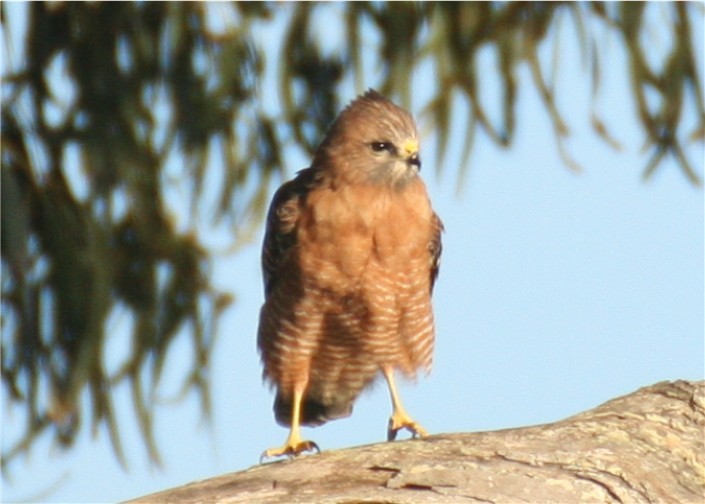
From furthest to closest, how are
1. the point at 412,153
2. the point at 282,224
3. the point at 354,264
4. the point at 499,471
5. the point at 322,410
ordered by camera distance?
the point at 322,410
the point at 282,224
the point at 354,264
the point at 412,153
the point at 499,471

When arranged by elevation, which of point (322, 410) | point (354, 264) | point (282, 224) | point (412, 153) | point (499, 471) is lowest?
point (499, 471)

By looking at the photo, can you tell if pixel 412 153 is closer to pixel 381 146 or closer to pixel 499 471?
pixel 381 146

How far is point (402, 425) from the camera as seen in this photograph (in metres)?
5.45

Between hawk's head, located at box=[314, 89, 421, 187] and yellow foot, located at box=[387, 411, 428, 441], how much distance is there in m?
0.82

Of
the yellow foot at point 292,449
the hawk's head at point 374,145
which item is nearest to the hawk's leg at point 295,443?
the yellow foot at point 292,449

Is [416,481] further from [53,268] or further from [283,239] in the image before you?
[53,268]

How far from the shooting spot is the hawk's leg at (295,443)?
5234mm

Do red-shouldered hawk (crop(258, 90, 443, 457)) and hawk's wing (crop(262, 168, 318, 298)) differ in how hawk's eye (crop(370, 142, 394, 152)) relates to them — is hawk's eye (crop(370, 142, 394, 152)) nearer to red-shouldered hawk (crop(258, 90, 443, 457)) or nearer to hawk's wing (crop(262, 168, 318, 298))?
red-shouldered hawk (crop(258, 90, 443, 457))

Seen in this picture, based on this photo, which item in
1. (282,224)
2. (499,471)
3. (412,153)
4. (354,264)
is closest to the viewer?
(499,471)

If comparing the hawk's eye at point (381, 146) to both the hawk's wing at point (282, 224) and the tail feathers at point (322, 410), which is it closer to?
the hawk's wing at point (282, 224)

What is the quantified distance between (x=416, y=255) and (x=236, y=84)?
5.68 feet

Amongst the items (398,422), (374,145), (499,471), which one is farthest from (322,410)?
(499,471)

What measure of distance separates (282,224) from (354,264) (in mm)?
333

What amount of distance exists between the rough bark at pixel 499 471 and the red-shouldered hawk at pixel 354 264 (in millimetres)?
1157
